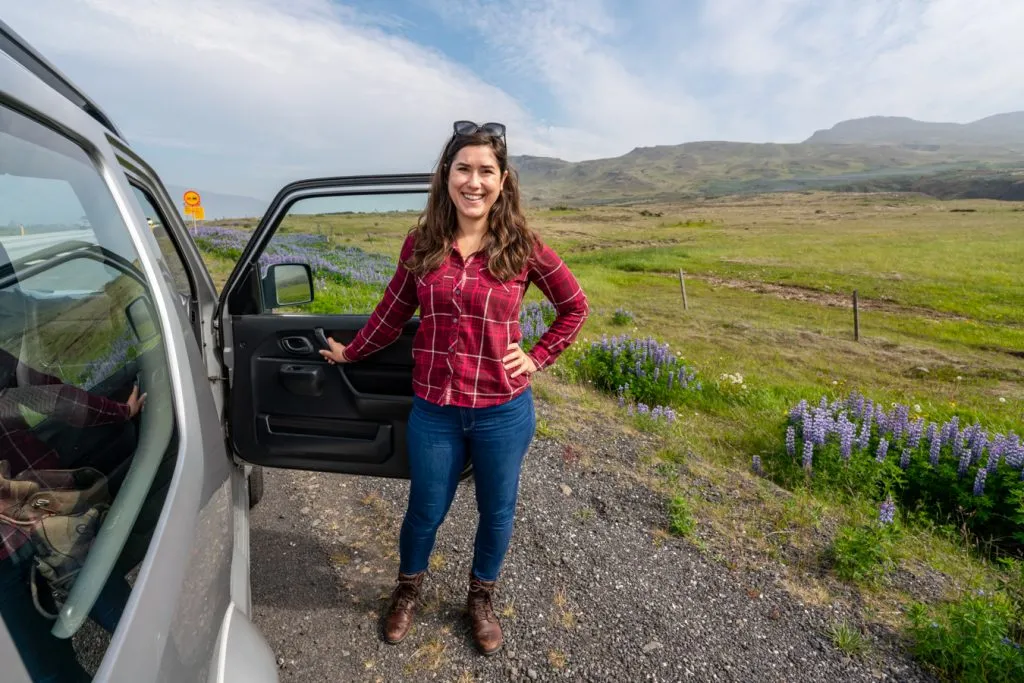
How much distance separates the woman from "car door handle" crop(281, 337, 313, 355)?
38 cm

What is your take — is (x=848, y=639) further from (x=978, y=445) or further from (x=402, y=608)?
(x=978, y=445)

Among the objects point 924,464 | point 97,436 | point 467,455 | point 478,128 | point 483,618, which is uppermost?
point 478,128

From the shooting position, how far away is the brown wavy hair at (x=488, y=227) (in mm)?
2100

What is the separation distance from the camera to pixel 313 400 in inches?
107

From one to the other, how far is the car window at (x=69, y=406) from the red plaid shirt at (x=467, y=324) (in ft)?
3.05

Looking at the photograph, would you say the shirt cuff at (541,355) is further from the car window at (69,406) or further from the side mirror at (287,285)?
the car window at (69,406)

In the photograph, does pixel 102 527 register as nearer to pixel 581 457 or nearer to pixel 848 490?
pixel 581 457

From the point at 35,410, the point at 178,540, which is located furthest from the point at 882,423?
the point at 35,410

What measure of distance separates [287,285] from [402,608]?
163 centimetres

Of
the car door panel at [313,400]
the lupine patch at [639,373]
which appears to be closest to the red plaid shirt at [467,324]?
the car door panel at [313,400]

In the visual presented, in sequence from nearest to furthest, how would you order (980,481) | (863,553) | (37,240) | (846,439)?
1. (37,240)
2. (863,553)
3. (980,481)
4. (846,439)

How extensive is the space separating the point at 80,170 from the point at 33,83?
29 centimetres

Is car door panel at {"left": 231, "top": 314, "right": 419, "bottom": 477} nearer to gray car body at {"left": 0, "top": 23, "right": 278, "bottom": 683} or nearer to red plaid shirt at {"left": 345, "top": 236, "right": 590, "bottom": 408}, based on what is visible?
red plaid shirt at {"left": 345, "top": 236, "right": 590, "bottom": 408}

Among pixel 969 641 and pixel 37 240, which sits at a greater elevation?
pixel 37 240
